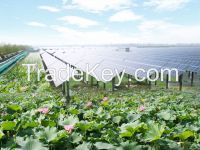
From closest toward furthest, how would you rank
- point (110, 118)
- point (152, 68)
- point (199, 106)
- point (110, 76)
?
1. point (110, 118)
2. point (199, 106)
3. point (110, 76)
4. point (152, 68)

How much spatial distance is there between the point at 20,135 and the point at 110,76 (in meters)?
10.3

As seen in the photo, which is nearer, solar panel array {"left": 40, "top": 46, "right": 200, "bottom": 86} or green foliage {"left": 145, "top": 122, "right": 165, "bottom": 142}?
green foliage {"left": 145, "top": 122, "right": 165, "bottom": 142}

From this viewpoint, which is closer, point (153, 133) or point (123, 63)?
point (153, 133)

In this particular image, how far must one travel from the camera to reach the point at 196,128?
12.5ft

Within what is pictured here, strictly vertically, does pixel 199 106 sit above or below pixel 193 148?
below

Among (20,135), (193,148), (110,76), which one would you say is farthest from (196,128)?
(110,76)

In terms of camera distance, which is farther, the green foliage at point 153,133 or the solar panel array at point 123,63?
the solar panel array at point 123,63

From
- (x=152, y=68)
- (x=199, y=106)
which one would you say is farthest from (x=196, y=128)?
(x=152, y=68)

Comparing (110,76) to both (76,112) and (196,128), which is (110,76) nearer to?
(76,112)

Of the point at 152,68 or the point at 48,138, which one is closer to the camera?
the point at 48,138

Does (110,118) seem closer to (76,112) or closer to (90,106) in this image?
(76,112)

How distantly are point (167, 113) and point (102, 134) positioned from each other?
1.35m

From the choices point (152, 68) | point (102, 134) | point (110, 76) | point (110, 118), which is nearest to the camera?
point (102, 134)

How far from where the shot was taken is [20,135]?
357 centimetres
